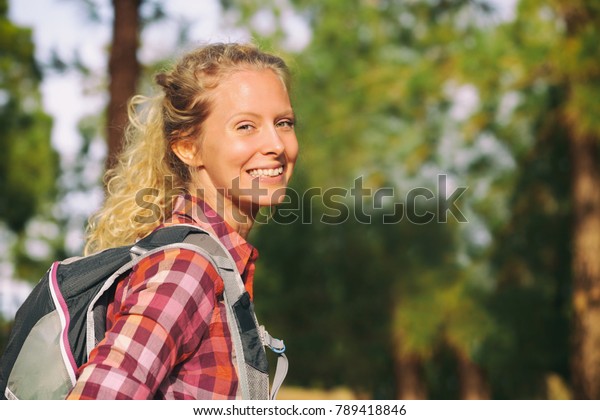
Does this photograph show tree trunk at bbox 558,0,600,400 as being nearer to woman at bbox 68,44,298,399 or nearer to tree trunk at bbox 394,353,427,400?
tree trunk at bbox 394,353,427,400

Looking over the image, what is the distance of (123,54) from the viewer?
655 cm

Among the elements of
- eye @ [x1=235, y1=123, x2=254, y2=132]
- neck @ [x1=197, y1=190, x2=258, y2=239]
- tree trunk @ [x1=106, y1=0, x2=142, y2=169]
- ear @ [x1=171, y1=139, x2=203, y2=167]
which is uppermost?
tree trunk @ [x1=106, y1=0, x2=142, y2=169]

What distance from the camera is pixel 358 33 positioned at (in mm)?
13438

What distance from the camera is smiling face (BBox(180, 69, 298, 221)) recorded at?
5.45 feet

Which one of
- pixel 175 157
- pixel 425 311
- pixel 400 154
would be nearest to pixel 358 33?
pixel 400 154

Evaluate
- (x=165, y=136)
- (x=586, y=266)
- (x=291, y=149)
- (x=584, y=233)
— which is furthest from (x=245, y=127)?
(x=584, y=233)

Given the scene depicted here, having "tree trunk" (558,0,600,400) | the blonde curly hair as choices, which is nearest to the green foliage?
"tree trunk" (558,0,600,400)

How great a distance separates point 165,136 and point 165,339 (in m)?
0.81

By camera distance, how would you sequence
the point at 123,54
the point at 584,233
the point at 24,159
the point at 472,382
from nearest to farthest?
the point at 123,54 → the point at 584,233 → the point at 472,382 → the point at 24,159

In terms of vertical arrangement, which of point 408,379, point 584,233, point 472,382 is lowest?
point 408,379

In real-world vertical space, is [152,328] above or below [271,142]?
below

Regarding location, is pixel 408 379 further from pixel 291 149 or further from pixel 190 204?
pixel 190 204

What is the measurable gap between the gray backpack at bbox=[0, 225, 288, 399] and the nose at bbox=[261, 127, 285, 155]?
367 mm

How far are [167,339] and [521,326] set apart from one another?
437 inches
